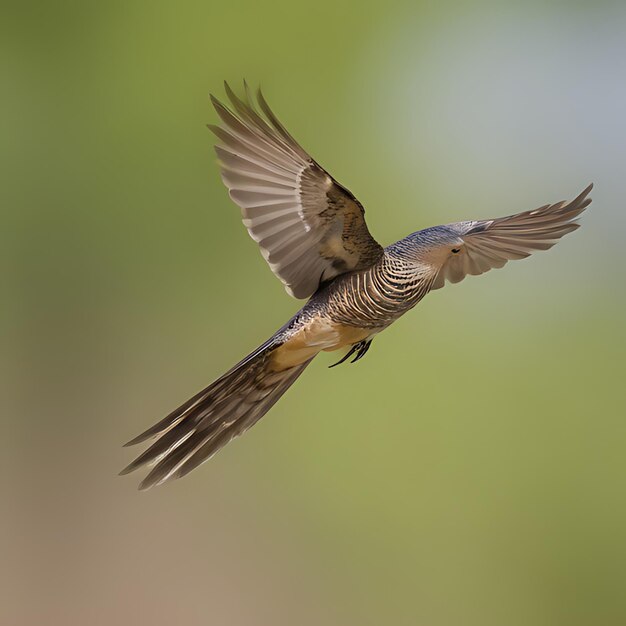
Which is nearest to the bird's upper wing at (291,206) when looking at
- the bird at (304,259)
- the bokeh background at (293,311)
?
the bird at (304,259)

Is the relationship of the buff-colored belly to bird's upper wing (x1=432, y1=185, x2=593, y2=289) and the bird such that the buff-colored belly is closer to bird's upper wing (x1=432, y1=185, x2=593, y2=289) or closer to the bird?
the bird

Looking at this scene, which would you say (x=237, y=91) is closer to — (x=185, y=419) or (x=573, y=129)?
(x=573, y=129)

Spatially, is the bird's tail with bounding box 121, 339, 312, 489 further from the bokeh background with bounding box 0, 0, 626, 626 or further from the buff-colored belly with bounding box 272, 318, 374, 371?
the bokeh background with bounding box 0, 0, 626, 626

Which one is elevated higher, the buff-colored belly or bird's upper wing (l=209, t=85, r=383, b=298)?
bird's upper wing (l=209, t=85, r=383, b=298)

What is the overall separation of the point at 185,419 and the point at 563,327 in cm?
98

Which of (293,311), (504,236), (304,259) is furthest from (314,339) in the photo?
(293,311)

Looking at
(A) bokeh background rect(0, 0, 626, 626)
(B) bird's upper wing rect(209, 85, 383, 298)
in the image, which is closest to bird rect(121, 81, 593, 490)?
(B) bird's upper wing rect(209, 85, 383, 298)

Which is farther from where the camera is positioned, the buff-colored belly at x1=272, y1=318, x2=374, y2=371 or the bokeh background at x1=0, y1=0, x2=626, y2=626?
the bokeh background at x1=0, y1=0, x2=626, y2=626

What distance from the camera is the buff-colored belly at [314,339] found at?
806mm

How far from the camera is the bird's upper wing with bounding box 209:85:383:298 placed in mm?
730

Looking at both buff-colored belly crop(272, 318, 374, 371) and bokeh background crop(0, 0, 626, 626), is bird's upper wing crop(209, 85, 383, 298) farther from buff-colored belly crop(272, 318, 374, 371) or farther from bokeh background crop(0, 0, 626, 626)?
bokeh background crop(0, 0, 626, 626)

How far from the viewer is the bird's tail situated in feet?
2.56

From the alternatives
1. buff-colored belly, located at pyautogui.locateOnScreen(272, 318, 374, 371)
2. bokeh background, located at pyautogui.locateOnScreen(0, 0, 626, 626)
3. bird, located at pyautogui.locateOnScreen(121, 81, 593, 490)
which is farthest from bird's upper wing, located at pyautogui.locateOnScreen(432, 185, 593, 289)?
bokeh background, located at pyautogui.locateOnScreen(0, 0, 626, 626)

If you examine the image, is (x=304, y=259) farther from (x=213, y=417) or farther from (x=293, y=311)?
(x=293, y=311)
